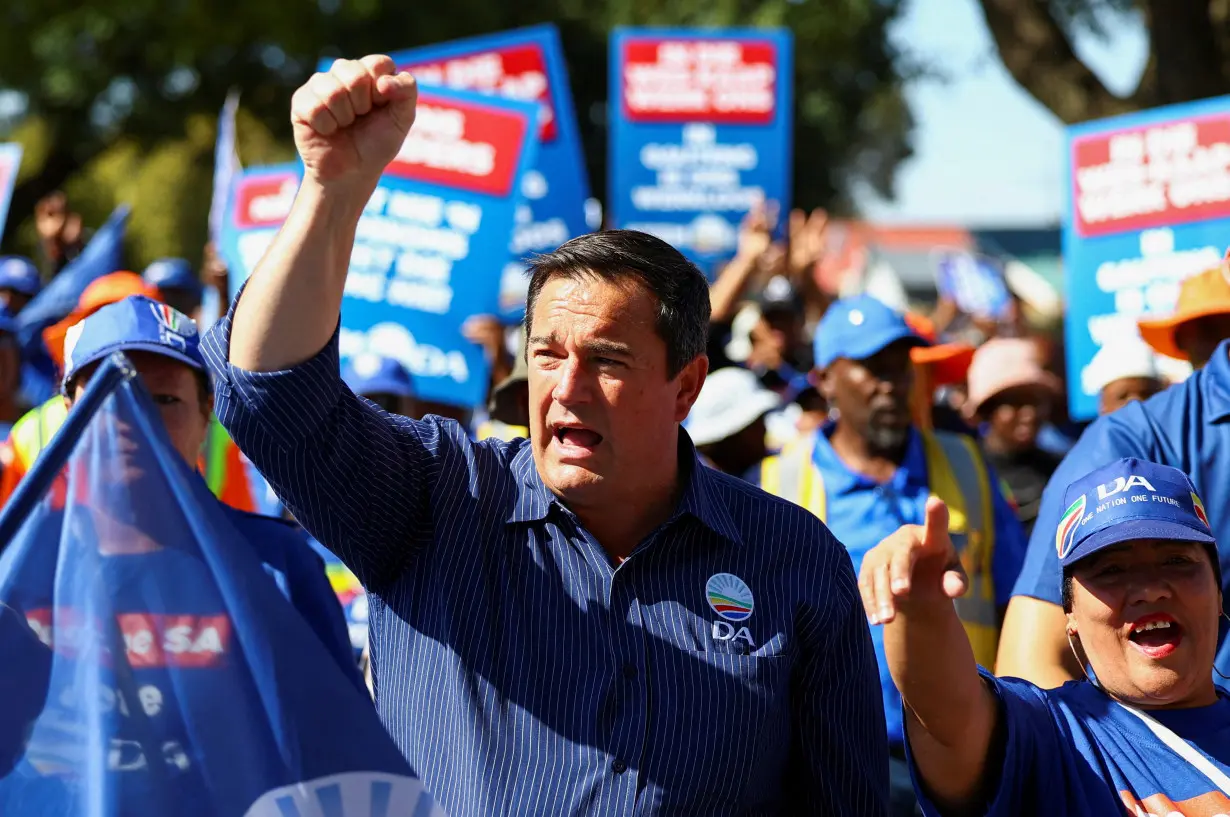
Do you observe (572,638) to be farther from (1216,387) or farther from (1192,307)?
(1192,307)

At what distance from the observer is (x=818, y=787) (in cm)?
273

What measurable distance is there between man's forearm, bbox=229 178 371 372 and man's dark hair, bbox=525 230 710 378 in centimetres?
45

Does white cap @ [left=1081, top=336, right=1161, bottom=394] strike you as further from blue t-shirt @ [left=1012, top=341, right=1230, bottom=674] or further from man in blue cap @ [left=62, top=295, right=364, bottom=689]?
man in blue cap @ [left=62, top=295, right=364, bottom=689]

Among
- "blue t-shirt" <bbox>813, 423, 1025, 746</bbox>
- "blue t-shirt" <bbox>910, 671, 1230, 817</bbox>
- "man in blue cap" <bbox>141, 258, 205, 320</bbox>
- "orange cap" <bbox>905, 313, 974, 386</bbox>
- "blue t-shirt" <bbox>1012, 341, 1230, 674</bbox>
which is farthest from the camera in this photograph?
"man in blue cap" <bbox>141, 258, 205, 320</bbox>

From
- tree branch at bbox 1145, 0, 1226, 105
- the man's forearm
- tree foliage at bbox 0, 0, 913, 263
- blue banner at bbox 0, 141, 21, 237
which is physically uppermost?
tree foliage at bbox 0, 0, 913, 263

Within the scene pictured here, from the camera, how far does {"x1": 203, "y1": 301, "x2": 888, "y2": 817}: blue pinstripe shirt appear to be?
2559 mm

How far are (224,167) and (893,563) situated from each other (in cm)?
721

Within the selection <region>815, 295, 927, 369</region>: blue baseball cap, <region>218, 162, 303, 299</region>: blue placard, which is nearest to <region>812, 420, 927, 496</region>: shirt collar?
<region>815, 295, 927, 369</region>: blue baseball cap

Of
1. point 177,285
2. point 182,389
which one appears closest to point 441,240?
point 177,285

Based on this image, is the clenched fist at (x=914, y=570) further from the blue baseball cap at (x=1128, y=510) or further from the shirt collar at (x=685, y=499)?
the blue baseball cap at (x=1128, y=510)

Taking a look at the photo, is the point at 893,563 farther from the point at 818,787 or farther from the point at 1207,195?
the point at 1207,195

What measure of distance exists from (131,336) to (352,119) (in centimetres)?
145

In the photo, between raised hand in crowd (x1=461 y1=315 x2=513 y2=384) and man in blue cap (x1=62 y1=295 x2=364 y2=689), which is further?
raised hand in crowd (x1=461 y1=315 x2=513 y2=384)

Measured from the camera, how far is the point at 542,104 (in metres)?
9.28
